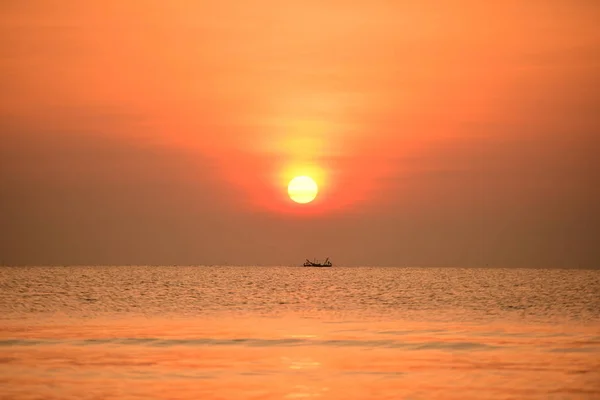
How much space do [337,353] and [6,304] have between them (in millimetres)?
47047

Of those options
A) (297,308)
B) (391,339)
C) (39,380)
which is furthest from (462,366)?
(297,308)

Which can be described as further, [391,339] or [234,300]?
[234,300]

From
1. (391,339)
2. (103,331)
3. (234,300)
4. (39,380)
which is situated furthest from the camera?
(234,300)

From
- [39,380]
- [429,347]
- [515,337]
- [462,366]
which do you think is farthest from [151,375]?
[515,337]

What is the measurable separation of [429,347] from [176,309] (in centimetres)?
3516

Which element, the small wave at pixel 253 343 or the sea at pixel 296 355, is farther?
the small wave at pixel 253 343

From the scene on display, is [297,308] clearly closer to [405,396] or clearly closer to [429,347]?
[429,347]

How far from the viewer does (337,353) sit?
4050cm

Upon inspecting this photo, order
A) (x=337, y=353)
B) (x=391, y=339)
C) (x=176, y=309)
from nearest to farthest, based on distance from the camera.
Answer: (x=337, y=353) → (x=391, y=339) → (x=176, y=309)

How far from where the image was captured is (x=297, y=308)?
76.5m

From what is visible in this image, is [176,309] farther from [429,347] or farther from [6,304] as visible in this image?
[429,347]

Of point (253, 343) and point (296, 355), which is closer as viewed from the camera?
point (296, 355)

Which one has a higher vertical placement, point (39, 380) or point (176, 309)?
point (176, 309)

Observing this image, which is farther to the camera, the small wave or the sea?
the small wave
